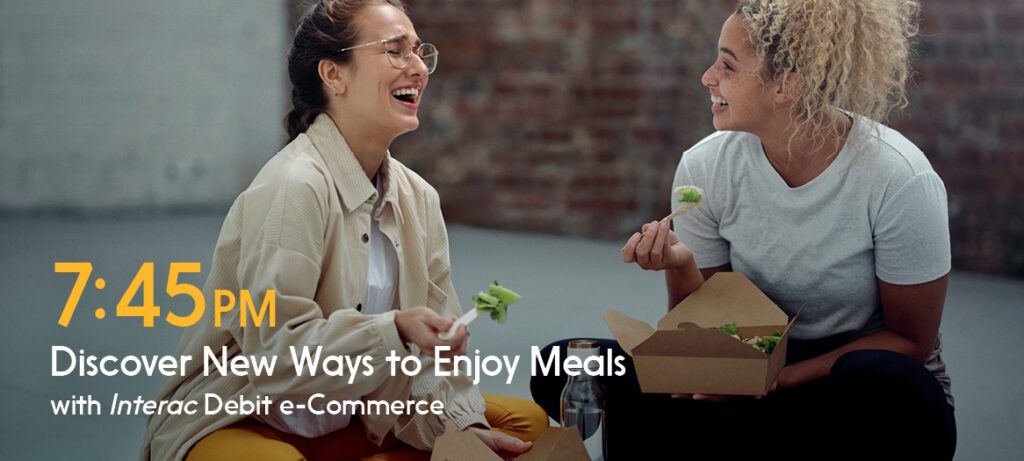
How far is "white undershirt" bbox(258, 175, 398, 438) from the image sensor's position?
205 cm

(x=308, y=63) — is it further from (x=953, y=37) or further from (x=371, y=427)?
(x=953, y=37)

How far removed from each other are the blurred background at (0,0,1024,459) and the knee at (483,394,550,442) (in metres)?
0.89

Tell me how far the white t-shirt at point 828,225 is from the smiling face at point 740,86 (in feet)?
0.35

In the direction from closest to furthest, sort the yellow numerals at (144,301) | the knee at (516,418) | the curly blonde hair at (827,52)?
the curly blonde hair at (827,52)
the knee at (516,418)
the yellow numerals at (144,301)

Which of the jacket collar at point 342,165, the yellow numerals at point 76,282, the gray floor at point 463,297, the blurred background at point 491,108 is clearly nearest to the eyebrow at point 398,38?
the jacket collar at point 342,165

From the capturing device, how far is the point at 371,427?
212 centimetres

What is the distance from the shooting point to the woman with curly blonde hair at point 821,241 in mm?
2146

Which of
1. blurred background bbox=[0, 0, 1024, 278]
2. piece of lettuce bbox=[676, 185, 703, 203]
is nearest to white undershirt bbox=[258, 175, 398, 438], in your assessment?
piece of lettuce bbox=[676, 185, 703, 203]

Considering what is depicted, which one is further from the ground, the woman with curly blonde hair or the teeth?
the teeth

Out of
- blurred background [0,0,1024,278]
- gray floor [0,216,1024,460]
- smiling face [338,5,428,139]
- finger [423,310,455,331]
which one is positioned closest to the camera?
finger [423,310,455,331]

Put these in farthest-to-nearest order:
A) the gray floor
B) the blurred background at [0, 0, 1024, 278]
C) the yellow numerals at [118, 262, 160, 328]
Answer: the blurred background at [0, 0, 1024, 278]
the yellow numerals at [118, 262, 160, 328]
the gray floor

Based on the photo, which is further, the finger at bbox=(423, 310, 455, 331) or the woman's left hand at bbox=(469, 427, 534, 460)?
the woman's left hand at bbox=(469, 427, 534, 460)

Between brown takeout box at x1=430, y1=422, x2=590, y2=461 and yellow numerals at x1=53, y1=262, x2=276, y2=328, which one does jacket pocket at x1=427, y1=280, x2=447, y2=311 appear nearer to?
brown takeout box at x1=430, y1=422, x2=590, y2=461

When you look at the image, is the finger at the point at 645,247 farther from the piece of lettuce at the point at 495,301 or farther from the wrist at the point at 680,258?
the piece of lettuce at the point at 495,301
